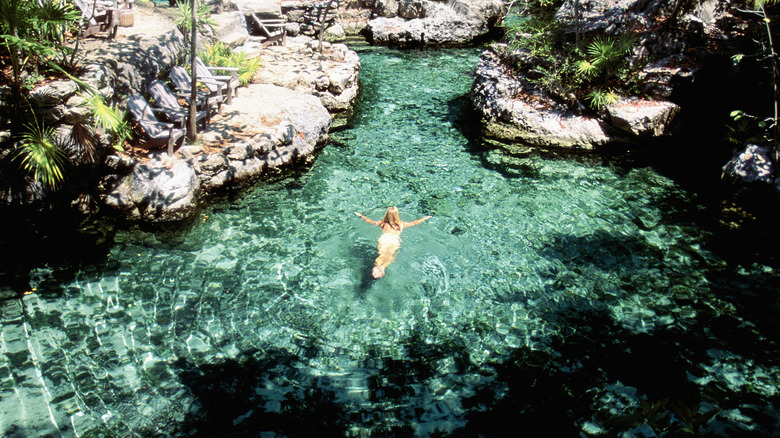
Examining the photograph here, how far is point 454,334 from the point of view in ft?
20.8

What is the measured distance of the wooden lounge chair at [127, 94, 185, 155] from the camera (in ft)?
28.4

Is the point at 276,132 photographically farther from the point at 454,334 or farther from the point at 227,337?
the point at 454,334

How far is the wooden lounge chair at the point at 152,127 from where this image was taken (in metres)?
8.66

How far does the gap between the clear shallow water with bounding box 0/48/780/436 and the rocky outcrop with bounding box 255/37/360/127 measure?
14.4 ft

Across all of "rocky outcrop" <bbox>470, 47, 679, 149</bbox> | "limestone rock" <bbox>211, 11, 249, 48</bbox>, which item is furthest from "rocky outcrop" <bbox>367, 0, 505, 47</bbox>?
"rocky outcrop" <bbox>470, 47, 679, 149</bbox>

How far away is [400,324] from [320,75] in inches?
370

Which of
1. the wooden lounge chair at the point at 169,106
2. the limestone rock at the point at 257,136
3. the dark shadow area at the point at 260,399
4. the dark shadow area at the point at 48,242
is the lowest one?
the dark shadow area at the point at 260,399

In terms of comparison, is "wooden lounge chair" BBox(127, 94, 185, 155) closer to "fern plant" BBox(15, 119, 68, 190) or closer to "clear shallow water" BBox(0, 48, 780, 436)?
"fern plant" BBox(15, 119, 68, 190)

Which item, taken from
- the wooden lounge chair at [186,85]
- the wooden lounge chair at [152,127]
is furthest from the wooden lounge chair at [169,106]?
the wooden lounge chair at [186,85]

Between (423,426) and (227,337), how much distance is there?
9.81 ft

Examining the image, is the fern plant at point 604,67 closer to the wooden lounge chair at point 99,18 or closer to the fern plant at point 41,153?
the fern plant at point 41,153

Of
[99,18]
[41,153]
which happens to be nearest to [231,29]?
[99,18]

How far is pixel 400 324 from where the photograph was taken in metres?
6.43

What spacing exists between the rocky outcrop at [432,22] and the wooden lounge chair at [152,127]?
44.3 feet
